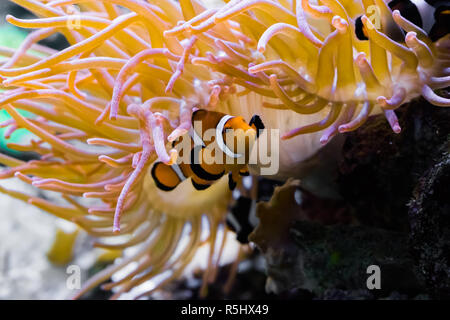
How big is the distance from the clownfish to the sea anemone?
0.8 inches

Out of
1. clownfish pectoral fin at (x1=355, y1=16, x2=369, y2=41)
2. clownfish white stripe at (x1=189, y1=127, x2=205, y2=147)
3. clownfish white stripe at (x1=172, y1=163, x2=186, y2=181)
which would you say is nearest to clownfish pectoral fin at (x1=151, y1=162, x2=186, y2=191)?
clownfish white stripe at (x1=172, y1=163, x2=186, y2=181)

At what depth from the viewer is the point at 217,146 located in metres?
0.99

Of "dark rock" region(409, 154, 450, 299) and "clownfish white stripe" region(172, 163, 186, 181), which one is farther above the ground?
"clownfish white stripe" region(172, 163, 186, 181)

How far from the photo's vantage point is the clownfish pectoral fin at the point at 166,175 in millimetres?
1140

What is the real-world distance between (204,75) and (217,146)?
0.22 meters

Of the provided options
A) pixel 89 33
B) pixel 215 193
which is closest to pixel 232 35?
pixel 89 33

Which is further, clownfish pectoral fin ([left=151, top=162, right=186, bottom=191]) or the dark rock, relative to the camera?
clownfish pectoral fin ([left=151, top=162, right=186, bottom=191])

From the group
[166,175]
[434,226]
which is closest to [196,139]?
[166,175]

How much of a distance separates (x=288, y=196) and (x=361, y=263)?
0.28 meters

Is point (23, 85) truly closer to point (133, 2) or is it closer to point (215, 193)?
point (133, 2)

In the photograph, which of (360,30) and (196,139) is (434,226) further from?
(196,139)

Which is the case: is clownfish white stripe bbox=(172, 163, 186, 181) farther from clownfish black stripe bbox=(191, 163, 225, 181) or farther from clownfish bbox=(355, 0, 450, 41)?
clownfish bbox=(355, 0, 450, 41)

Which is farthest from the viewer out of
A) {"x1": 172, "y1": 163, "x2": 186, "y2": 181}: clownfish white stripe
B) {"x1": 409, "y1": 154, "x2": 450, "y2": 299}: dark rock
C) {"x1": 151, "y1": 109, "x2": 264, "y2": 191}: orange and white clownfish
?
{"x1": 172, "y1": 163, "x2": 186, "y2": 181}: clownfish white stripe

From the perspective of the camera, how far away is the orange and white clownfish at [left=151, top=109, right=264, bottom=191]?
0.97 m
